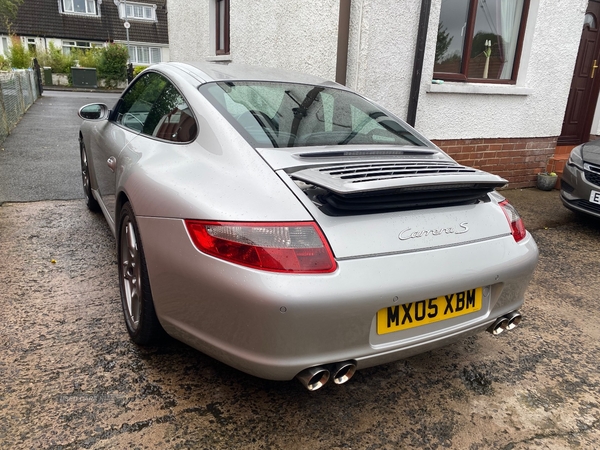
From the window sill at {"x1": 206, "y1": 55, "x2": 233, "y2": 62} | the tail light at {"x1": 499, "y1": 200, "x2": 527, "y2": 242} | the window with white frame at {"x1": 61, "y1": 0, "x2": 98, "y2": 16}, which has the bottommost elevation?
the tail light at {"x1": 499, "y1": 200, "x2": 527, "y2": 242}

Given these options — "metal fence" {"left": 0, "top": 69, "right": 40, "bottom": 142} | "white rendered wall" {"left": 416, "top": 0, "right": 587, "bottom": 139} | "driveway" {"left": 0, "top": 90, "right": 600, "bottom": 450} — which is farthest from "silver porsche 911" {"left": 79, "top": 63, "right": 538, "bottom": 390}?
"metal fence" {"left": 0, "top": 69, "right": 40, "bottom": 142}

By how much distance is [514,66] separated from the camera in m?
6.45

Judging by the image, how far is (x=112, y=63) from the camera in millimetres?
28094

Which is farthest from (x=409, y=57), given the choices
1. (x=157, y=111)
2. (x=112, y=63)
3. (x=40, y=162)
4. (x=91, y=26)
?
(x=91, y=26)

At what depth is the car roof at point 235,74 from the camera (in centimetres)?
260

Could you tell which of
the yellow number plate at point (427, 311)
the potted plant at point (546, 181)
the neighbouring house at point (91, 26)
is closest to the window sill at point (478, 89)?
the potted plant at point (546, 181)

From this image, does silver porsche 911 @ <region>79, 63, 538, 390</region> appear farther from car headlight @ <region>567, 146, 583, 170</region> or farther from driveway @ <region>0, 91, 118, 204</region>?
car headlight @ <region>567, 146, 583, 170</region>

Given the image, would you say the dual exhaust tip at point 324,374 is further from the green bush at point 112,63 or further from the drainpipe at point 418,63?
the green bush at point 112,63

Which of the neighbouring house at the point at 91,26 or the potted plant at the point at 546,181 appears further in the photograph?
the neighbouring house at the point at 91,26

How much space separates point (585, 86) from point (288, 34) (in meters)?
5.18

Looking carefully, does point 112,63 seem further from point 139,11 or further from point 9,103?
point 9,103

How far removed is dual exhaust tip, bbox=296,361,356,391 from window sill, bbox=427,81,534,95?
4507 mm

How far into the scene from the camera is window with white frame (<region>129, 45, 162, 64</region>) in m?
39.5

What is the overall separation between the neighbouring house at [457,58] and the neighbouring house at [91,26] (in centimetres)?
3558
